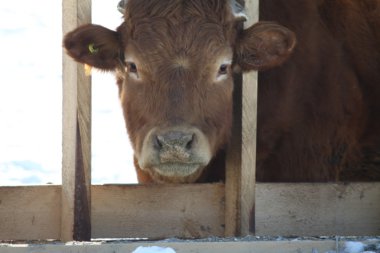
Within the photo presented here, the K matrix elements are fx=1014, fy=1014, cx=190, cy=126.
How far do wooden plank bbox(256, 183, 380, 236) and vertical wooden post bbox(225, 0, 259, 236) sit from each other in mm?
159

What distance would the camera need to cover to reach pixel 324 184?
7055 mm

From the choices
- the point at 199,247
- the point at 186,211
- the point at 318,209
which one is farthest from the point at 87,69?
the point at 199,247

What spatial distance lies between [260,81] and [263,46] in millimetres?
903

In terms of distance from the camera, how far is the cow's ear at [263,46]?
292 inches

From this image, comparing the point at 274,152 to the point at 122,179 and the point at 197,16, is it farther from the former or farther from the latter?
the point at 122,179

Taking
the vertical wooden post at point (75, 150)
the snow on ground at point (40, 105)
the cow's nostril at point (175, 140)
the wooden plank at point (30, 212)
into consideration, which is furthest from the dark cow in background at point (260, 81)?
the snow on ground at point (40, 105)

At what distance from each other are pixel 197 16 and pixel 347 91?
2224 millimetres

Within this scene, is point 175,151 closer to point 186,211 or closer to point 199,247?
point 186,211

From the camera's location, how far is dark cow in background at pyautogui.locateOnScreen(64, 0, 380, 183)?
684 cm

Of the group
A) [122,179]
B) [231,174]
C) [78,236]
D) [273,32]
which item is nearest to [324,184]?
[231,174]

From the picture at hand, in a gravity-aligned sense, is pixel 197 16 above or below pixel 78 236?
above

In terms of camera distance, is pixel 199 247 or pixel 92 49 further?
pixel 92 49

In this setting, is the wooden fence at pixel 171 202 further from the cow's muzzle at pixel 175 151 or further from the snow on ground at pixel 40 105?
the snow on ground at pixel 40 105

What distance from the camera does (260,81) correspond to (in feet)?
27.5
